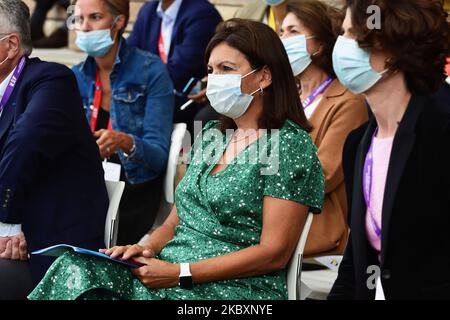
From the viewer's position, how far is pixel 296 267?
3787 millimetres

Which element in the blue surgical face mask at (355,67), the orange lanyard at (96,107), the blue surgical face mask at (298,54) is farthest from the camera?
the orange lanyard at (96,107)

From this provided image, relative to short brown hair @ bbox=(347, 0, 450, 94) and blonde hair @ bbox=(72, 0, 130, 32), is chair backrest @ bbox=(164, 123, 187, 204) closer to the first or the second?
blonde hair @ bbox=(72, 0, 130, 32)

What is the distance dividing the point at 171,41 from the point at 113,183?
2.37 metres

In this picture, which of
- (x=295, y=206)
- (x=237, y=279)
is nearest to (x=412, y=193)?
(x=295, y=206)

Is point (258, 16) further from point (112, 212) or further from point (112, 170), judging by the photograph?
point (112, 212)

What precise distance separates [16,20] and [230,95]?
113cm

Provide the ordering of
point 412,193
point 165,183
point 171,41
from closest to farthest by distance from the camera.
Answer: point 412,193
point 165,183
point 171,41

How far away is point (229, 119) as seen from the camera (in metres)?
4.11

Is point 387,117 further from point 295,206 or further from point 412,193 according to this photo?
point 295,206

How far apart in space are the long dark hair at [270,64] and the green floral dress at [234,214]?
0.08 metres

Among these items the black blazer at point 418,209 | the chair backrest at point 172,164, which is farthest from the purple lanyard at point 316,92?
the black blazer at point 418,209

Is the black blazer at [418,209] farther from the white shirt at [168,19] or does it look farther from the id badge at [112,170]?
the white shirt at [168,19]

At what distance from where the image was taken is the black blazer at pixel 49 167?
13.3ft

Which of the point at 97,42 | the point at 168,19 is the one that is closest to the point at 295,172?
the point at 97,42
